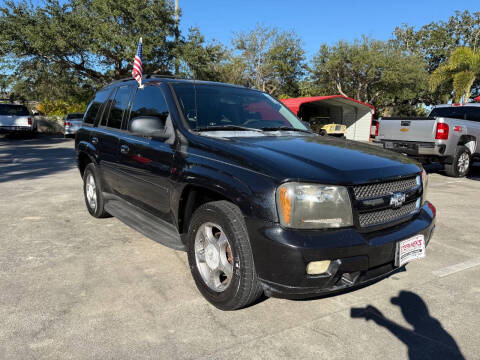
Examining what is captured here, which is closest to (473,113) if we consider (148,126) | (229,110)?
(229,110)

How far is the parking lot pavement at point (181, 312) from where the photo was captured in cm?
229

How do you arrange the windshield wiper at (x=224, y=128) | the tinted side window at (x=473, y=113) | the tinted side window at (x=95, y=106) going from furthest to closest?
the tinted side window at (x=473, y=113) → the tinted side window at (x=95, y=106) → the windshield wiper at (x=224, y=128)

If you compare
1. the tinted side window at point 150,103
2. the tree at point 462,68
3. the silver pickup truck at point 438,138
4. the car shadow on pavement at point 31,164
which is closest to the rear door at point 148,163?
the tinted side window at point 150,103

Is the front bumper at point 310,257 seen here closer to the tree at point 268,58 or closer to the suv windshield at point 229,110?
the suv windshield at point 229,110

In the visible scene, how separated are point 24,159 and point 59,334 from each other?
10828 millimetres

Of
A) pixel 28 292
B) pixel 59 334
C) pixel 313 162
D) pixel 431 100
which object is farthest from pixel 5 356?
pixel 431 100

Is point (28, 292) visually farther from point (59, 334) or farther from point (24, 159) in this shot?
point (24, 159)

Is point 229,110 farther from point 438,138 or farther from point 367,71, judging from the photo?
point 367,71

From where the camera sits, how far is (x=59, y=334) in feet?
7.89

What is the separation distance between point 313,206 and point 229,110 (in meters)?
1.68

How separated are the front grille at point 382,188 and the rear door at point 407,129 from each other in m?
6.92

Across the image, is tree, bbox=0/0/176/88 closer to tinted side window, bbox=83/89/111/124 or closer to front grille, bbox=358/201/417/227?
tinted side window, bbox=83/89/111/124

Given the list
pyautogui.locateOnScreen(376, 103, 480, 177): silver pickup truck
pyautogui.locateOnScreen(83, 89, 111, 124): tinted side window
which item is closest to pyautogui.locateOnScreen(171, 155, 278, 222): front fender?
pyautogui.locateOnScreen(83, 89, 111, 124): tinted side window

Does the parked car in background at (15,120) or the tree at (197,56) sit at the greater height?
the tree at (197,56)
